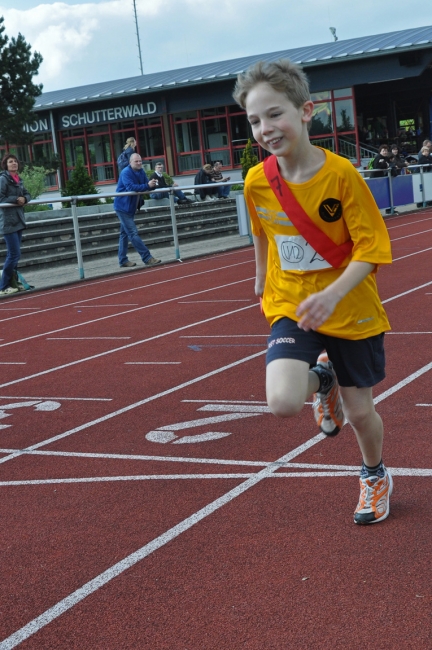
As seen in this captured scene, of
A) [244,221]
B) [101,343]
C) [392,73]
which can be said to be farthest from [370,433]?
[392,73]

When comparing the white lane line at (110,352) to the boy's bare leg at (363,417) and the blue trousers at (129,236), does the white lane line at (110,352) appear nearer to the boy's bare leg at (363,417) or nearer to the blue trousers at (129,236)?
the boy's bare leg at (363,417)

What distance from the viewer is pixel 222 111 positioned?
135 feet

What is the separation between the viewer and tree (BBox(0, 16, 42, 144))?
106ft

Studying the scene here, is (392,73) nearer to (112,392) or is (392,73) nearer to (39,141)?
(39,141)

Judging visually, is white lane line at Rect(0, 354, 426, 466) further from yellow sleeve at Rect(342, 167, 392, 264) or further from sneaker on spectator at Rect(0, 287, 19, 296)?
sneaker on spectator at Rect(0, 287, 19, 296)

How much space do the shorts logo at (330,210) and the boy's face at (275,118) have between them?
0.79 feet

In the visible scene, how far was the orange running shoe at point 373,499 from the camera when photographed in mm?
3812

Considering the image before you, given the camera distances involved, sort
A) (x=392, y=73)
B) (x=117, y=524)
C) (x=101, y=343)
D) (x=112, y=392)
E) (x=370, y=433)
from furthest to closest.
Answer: (x=392, y=73) < (x=101, y=343) < (x=112, y=392) < (x=117, y=524) < (x=370, y=433)

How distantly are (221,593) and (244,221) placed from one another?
1644 centimetres

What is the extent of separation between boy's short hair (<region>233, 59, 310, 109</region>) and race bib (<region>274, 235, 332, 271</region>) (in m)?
0.52

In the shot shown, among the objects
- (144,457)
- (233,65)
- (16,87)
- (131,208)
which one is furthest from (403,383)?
(233,65)

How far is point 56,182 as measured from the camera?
46156 mm

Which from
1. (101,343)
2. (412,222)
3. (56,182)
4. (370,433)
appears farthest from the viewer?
(56,182)

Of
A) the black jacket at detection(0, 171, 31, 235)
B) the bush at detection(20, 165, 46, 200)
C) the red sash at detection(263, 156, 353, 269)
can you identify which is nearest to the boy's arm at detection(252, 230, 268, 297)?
the red sash at detection(263, 156, 353, 269)
